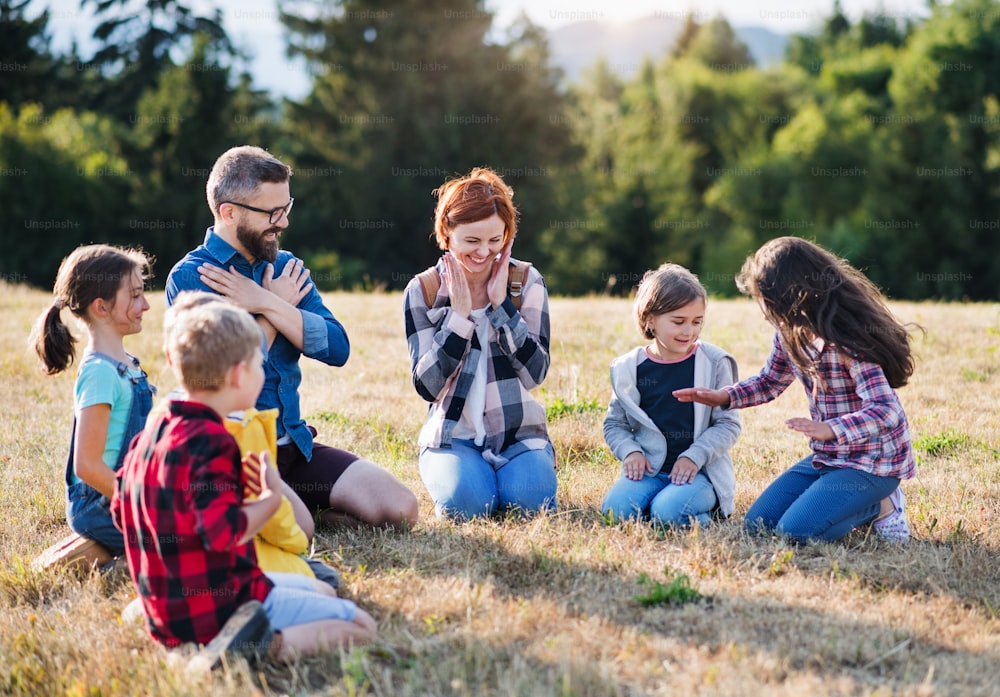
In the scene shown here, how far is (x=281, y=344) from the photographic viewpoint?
473 centimetres

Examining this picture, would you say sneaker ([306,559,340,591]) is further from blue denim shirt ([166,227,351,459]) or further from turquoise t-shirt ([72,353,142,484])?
turquoise t-shirt ([72,353,142,484])

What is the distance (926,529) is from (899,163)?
94.7ft

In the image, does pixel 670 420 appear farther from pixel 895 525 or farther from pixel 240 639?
pixel 240 639

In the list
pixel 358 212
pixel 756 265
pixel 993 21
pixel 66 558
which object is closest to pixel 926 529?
pixel 756 265

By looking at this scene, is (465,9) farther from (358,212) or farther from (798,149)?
(798,149)

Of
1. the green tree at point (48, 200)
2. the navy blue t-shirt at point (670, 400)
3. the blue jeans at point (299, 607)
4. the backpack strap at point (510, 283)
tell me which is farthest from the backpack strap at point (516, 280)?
the green tree at point (48, 200)

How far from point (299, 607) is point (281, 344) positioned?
1.74 m

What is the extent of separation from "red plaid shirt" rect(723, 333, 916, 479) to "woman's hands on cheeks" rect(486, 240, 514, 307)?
1.36 m

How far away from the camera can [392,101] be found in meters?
29.9

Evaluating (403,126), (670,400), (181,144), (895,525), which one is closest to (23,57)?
(181,144)

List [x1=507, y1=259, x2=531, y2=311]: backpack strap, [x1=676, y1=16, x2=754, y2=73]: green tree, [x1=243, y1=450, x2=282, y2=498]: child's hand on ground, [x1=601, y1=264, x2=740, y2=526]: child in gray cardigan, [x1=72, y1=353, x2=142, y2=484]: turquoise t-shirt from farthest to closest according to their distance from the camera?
[x1=676, y1=16, x2=754, y2=73]: green tree, [x1=507, y1=259, x2=531, y2=311]: backpack strap, [x1=601, y1=264, x2=740, y2=526]: child in gray cardigan, [x1=72, y1=353, x2=142, y2=484]: turquoise t-shirt, [x1=243, y1=450, x2=282, y2=498]: child's hand on ground

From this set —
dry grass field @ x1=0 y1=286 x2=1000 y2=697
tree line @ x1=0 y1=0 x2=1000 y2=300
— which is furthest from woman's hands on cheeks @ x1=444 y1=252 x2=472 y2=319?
tree line @ x1=0 y1=0 x2=1000 y2=300

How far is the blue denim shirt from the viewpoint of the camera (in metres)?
4.65

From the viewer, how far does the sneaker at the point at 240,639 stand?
312 cm
